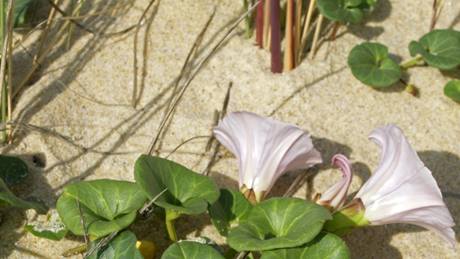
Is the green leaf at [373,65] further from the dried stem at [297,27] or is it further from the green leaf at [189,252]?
the green leaf at [189,252]

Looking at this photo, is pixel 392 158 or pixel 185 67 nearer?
pixel 392 158

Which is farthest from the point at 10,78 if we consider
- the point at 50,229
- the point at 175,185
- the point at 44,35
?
the point at 175,185

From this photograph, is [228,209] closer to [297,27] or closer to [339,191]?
[339,191]

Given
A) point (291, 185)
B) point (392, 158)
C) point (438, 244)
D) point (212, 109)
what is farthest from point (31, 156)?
point (438, 244)

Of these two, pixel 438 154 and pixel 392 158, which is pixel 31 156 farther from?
pixel 438 154

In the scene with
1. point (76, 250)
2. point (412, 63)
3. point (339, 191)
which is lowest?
point (76, 250)

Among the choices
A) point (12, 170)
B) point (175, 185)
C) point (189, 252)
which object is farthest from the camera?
point (12, 170)

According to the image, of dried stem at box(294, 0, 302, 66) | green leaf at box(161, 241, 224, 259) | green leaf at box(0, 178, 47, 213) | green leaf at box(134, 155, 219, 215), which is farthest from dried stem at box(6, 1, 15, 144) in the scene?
dried stem at box(294, 0, 302, 66)
